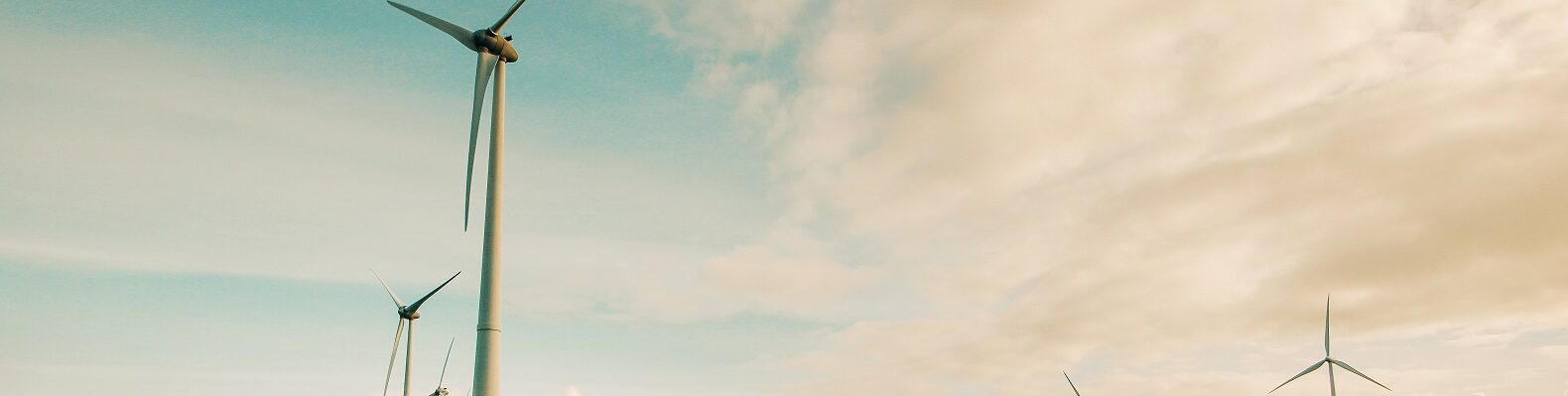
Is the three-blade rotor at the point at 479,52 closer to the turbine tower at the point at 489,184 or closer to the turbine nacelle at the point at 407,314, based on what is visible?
the turbine tower at the point at 489,184

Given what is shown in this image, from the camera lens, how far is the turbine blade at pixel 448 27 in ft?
152

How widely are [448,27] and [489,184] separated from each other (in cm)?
1583

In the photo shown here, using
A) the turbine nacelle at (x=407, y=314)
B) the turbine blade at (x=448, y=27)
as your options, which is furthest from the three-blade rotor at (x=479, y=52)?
the turbine nacelle at (x=407, y=314)

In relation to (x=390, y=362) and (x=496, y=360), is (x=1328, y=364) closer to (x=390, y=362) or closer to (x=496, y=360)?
(x=390, y=362)

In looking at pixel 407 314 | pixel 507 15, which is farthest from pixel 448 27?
pixel 407 314

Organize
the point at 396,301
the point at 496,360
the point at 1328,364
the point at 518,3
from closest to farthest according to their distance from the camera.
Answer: the point at 496,360 < the point at 518,3 < the point at 396,301 < the point at 1328,364

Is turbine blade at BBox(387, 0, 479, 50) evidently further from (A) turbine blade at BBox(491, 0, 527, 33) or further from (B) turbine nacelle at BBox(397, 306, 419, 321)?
(B) turbine nacelle at BBox(397, 306, 419, 321)

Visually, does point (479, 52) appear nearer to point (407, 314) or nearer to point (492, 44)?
point (492, 44)

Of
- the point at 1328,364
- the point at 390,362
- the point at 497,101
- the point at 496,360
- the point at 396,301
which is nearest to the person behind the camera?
Answer: the point at 496,360

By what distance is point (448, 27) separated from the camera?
49000 millimetres

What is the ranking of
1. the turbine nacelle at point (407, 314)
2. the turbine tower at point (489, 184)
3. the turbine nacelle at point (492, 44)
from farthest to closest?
the turbine nacelle at point (407, 314) < the turbine nacelle at point (492, 44) < the turbine tower at point (489, 184)

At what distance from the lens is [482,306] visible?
34.7 m

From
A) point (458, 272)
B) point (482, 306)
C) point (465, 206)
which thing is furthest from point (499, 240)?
point (458, 272)

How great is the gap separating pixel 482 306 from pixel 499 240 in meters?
2.72
